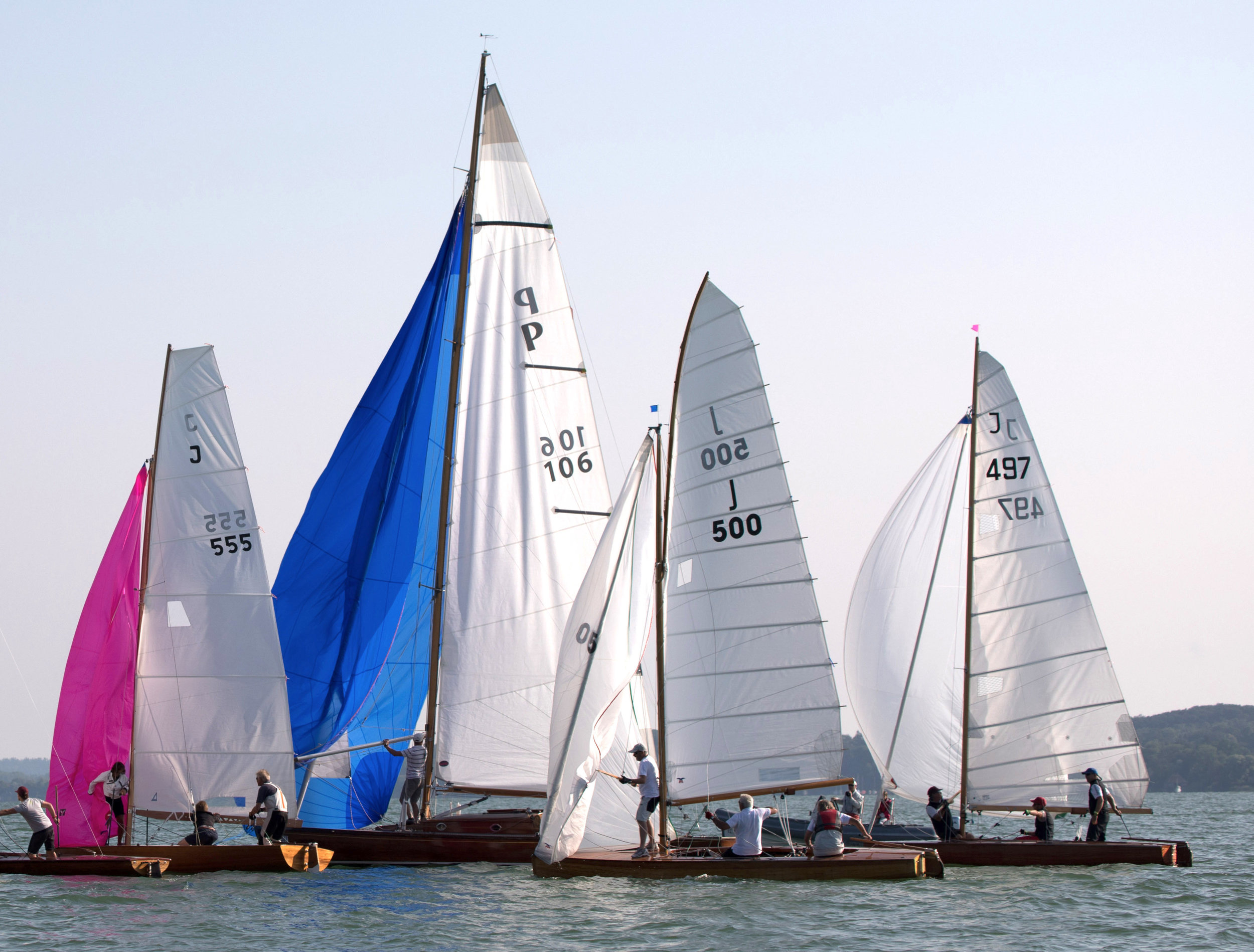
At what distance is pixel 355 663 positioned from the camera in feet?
78.6

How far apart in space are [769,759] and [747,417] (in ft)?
15.3

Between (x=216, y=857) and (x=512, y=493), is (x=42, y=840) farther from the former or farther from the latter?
(x=512, y=493)

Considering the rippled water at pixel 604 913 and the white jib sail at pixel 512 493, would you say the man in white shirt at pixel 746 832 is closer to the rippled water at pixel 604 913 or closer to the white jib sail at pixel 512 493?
the rippled water at pixel 604 913

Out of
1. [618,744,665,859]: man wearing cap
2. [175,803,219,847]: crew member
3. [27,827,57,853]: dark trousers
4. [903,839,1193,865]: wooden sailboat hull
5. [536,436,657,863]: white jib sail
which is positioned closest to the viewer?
[536,436,657,863]: white jib sail

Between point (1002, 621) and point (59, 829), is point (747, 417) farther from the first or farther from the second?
point (59, 829)

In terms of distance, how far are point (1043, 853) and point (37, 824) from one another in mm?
14451

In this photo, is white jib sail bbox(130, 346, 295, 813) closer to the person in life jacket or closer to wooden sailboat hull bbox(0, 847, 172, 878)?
wooden sailboat hull bbox(0, 847, 172, 878)

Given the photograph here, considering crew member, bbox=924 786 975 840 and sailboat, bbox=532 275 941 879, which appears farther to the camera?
crew member, bbox=924 786 975 840

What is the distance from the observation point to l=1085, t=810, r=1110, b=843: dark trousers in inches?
910

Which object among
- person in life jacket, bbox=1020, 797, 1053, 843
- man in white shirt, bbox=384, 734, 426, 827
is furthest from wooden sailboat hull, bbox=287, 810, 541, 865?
person in life jacket, bbox=1020, 797, 1053, 843

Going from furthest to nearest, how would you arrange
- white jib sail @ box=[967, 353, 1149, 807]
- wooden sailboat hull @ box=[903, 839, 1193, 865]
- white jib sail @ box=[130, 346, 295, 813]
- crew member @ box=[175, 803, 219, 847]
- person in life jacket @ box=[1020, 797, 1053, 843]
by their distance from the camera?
white jib sail @ box=[967, 353, 1149, 807]
person in life jacket @ box=[1020, 797, 1053, 843]
wooden sailboat hull @ box=[903, 839, 1193, 865]
white jib sail @ box=[130, 346, 295, 813]
crew member @ box=[175, 803, 219, 847]

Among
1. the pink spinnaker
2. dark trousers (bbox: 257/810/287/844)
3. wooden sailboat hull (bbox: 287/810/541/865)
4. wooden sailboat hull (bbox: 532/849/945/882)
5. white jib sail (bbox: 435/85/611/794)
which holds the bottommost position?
wooden sailboat hull (bbox: 532/849/945/882)

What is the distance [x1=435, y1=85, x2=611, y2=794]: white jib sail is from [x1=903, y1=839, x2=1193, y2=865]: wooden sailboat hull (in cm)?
649

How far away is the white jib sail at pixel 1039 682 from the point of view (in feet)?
78.9
